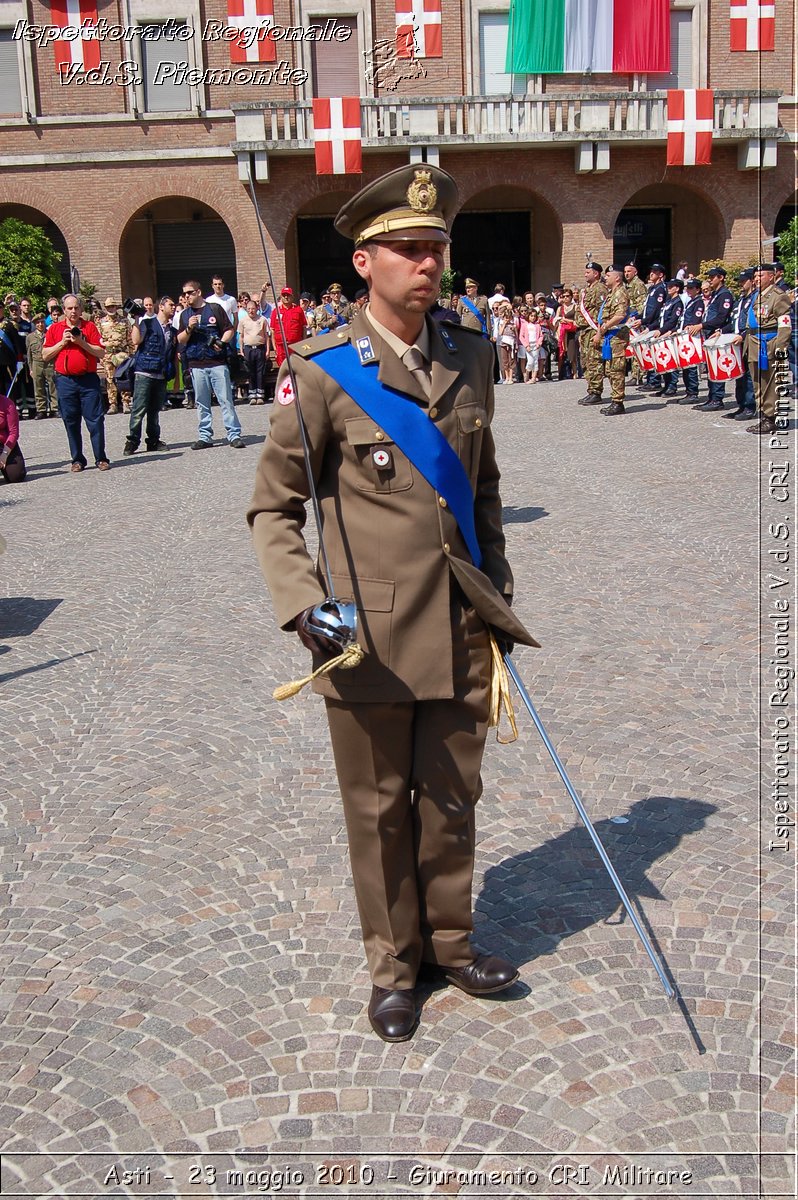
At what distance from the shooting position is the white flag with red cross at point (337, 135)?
85.9 feet

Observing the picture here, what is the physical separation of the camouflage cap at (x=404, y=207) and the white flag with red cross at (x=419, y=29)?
27669mm

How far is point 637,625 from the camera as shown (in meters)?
6.54

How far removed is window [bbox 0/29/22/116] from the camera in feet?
91.9

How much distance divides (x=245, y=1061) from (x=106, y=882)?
1153 mm

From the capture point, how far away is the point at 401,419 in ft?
9.41

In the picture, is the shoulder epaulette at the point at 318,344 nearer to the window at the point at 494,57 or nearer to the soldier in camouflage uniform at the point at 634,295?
the soldier in camouflage uniform at the point at 634,295

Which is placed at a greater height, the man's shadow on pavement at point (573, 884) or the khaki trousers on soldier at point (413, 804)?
the khaki trousers on soldier at point (413, 804)

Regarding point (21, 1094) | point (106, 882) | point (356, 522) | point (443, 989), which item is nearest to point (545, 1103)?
point (443, 989)

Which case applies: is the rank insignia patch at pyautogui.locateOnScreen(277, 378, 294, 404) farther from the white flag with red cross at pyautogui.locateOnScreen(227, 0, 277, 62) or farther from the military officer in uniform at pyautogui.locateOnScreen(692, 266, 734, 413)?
the white flag with red cross at pyautogui.locateOnScreen(227, 0, 277, 62)

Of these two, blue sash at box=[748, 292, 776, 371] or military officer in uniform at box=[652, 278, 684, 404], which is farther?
military officer in uniform at box=[652, 278, 684, 404]

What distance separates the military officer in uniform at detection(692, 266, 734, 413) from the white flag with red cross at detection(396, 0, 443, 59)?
1518cm

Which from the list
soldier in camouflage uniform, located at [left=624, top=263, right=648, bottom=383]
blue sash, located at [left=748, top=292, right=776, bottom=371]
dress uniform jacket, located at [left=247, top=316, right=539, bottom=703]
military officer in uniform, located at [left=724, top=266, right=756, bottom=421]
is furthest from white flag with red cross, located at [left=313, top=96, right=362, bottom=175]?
dress uniform jacket, located at [left=247, top=316, right=539, bottom=703]

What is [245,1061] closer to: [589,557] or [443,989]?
[443,989]

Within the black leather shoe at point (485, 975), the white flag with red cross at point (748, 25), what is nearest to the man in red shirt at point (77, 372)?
the black leather shoe at point (485, 975)
